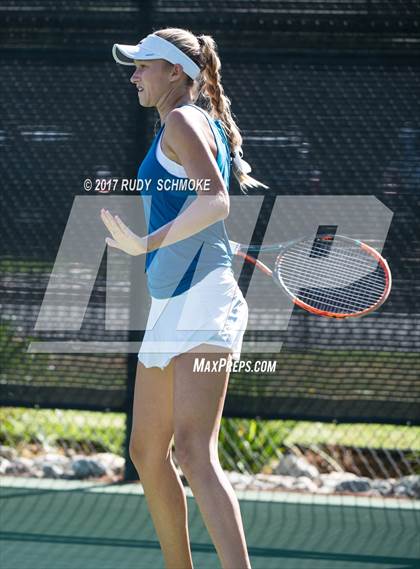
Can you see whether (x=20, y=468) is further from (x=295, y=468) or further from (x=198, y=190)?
(x=198, y=190)

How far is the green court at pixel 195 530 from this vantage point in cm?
366

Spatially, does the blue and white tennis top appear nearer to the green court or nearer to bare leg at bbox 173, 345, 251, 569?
bare leg at bbox 173, 345, 251, 569

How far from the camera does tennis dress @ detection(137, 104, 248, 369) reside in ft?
8.73

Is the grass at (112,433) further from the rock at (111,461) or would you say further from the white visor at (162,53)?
the white visor at (162,53)

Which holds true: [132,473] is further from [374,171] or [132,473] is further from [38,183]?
[374,171]

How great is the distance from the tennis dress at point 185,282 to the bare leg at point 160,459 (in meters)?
0.07

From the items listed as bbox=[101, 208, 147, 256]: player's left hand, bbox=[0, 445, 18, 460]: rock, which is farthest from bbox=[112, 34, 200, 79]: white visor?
bbox=[0, 445, 18, 460]: rock

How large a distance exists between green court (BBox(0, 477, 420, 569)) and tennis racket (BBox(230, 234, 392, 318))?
0.86 meters

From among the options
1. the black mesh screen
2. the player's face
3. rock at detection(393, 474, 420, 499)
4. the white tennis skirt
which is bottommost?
rock at detection(393, 474, 420, 499)

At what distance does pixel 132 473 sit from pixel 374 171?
1.71 metres

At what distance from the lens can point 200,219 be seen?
2.55 m

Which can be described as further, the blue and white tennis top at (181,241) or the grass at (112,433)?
the grass at (112,433)

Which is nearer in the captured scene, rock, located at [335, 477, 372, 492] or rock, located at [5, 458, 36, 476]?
rock, located at [335, 477, 372, 492]

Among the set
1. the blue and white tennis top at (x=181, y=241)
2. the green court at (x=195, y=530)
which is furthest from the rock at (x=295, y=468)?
the blue and white tennis top at (x=181, y=241)
